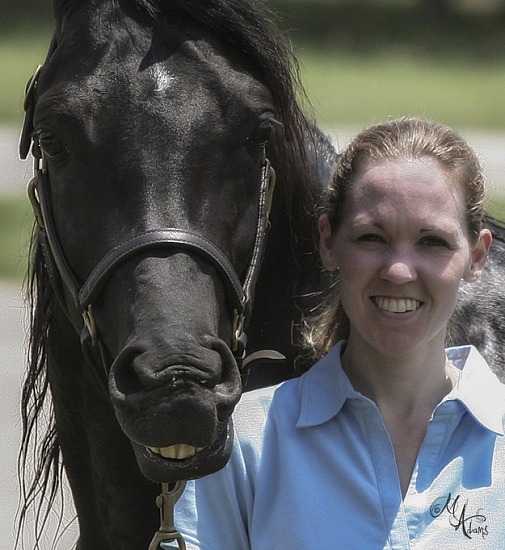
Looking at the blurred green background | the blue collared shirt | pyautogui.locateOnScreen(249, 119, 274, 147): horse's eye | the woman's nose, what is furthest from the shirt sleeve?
the blurred green background

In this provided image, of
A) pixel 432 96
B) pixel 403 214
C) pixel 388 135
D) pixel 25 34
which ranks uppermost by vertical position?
pixel 25 34

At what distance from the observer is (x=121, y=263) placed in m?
2.45

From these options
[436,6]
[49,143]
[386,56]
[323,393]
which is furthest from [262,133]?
[436,6]

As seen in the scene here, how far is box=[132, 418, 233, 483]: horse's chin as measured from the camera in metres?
2.29

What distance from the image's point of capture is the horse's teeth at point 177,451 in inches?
90.7

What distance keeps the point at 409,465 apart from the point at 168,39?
105cm

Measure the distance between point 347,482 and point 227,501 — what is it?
0.74ft

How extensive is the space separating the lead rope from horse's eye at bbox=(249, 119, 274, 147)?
76 centimetres

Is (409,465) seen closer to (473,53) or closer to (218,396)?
(218,396)

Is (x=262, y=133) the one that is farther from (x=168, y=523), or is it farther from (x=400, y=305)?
(x=168, y=523)

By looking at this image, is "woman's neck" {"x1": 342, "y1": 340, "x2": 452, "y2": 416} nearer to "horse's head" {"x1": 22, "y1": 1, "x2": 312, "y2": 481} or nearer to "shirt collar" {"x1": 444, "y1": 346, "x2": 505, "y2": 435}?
"shirt collar" {"x1": 444, "y1": 346, "x2": 505, "y2": 435}

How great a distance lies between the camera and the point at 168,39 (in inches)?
105

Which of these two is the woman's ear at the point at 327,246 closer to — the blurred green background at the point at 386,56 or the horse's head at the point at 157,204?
the horse's head at the point at 157,204

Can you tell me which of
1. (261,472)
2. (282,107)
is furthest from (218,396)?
(282,107)
